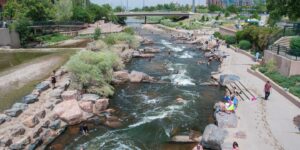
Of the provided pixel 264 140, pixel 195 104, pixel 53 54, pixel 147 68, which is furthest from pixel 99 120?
pixel 53 54

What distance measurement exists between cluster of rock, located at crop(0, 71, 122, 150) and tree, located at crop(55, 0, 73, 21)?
50.8m

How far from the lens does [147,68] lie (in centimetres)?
4262

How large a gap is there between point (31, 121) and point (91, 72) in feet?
31.1

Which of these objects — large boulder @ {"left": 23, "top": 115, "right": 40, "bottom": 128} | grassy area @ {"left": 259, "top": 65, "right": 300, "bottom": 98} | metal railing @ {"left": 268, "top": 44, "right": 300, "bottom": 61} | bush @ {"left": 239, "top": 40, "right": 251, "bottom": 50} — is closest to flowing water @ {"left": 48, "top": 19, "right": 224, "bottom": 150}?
large boulder @ {"left": 23, "top": 115, "right": 40, "bottom": 128}

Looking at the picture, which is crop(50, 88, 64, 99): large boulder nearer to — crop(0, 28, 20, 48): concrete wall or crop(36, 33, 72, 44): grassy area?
crop(0, 28, 20, 48): concrete wall

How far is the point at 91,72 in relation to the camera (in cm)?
2878

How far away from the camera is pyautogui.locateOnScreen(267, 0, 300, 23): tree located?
32.1m

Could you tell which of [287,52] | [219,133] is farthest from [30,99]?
[287,52]

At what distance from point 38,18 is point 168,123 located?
5271 centimetres

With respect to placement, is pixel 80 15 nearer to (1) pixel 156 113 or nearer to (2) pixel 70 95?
(2) pixel 70 95

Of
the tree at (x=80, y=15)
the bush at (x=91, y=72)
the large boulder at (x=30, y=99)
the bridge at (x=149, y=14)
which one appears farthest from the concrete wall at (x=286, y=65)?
the bridge at (x=149, y=14)

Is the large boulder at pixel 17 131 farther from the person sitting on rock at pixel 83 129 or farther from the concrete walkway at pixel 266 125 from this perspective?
the concrete walkway at pixel 266 125

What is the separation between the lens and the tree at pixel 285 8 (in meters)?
32.1

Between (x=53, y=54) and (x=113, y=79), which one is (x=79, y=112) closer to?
(x=113, y=79)
